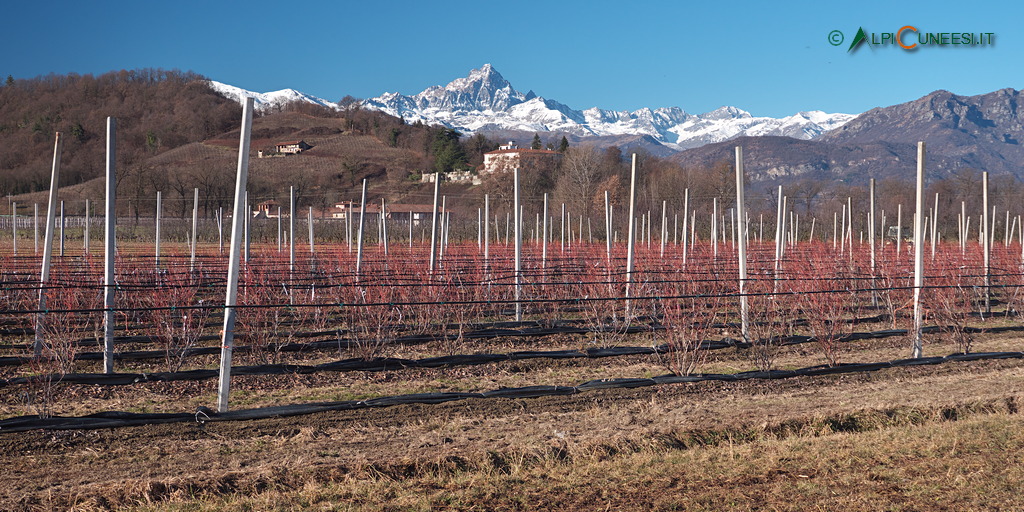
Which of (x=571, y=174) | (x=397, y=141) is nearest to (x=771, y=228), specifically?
(x=571, y=174)

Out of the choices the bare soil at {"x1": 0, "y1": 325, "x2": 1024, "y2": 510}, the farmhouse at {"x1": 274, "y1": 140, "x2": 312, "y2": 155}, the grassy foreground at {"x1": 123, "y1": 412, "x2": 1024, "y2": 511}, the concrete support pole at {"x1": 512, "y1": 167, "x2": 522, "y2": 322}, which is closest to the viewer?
the grassy foreground at {"x1": 123, "y1": 412, "x2": 1024, "y2": 511}

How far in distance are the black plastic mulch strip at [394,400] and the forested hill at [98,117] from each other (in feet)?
247

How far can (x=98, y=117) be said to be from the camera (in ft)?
342

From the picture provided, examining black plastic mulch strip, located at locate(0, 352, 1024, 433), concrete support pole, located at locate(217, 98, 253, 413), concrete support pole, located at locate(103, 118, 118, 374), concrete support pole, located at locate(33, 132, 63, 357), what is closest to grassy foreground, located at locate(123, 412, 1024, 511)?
black plastic mulch strip, located at locate(0, 352, 1024, 433)

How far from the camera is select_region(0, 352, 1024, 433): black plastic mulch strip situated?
20.9ft

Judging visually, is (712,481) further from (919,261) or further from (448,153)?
(448,153)

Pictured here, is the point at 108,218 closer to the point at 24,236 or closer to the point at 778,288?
the point at 778,288

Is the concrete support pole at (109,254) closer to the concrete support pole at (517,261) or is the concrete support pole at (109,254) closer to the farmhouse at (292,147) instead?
the concrete support pole at (517,261)

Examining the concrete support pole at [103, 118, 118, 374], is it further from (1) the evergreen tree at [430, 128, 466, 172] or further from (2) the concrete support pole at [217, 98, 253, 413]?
(1) the evergreen tree at [430, 128, 466, 172]

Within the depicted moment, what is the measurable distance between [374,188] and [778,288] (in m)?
71.2

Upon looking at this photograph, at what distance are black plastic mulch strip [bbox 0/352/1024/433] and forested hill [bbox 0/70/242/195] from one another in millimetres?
75288

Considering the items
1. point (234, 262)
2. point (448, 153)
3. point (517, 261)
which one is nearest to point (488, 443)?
point (234, 262)

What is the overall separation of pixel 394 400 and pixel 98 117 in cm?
11104

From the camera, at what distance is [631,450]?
6074 millimetres
